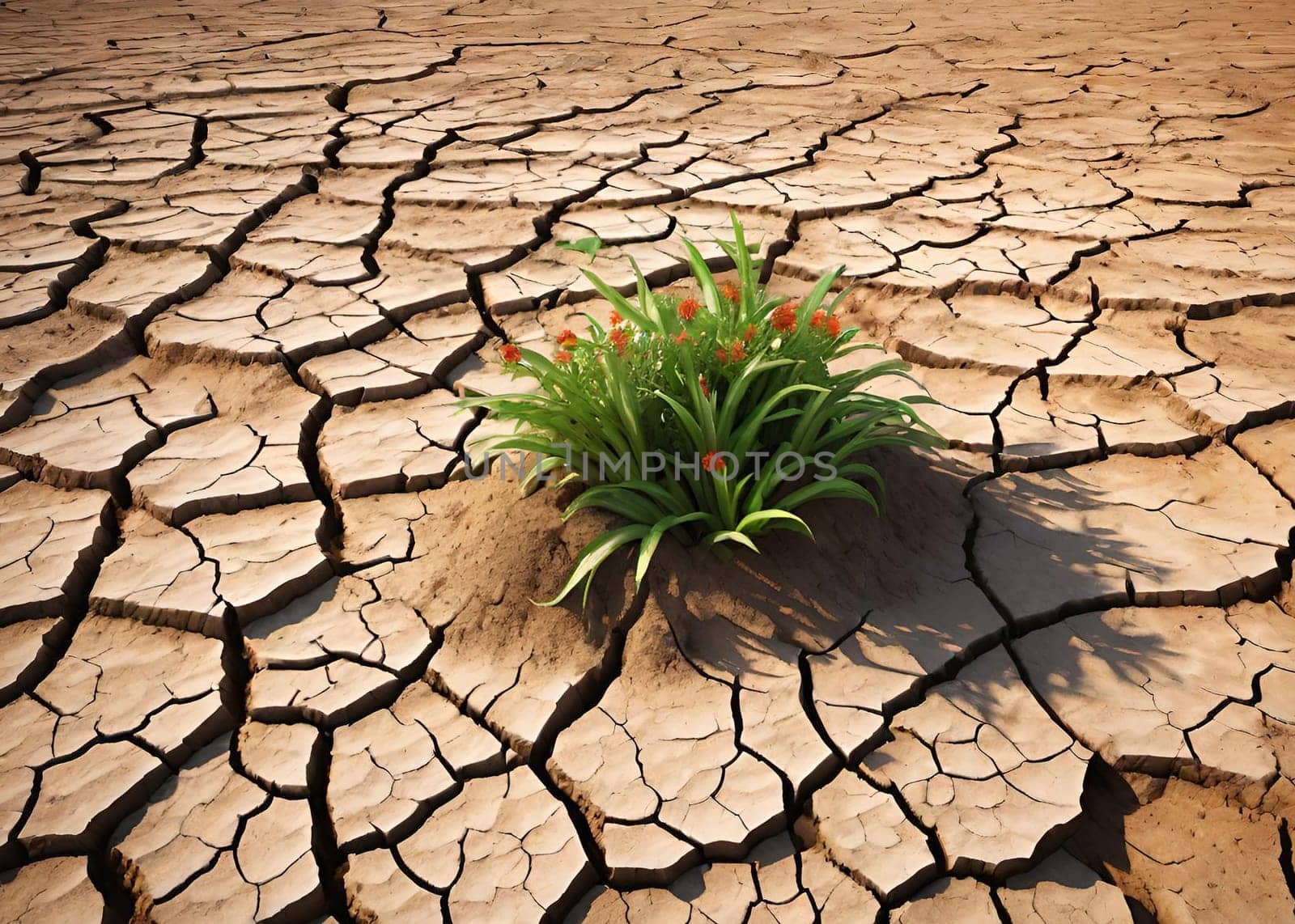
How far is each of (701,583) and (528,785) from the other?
1.78 ft

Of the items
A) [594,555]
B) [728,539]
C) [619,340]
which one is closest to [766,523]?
[728,539]

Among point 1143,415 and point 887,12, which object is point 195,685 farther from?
point 887,12

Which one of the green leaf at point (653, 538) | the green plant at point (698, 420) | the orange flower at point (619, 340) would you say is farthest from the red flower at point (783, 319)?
the green leaf at point (653, 538)

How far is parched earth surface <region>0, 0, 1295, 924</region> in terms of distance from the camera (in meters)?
1.69

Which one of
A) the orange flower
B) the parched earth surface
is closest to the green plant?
the orange flower

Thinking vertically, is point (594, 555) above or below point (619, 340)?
below

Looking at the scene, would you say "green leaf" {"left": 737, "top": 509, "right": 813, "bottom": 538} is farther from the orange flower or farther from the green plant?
the orange flower

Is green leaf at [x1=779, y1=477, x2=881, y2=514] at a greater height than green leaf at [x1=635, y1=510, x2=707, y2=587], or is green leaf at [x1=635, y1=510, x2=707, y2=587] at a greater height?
green leaf at [x1=779, y1=477, x2=881, y2=514]

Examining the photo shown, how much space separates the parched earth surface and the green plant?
114 mm

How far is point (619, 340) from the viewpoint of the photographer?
2.10 meters

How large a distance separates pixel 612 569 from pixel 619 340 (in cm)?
48

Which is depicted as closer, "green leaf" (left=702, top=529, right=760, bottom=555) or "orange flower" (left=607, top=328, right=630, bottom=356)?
"green leaf" (left=702, top=529, right=760, bottom=555)

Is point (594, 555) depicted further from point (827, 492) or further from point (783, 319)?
point (783, 319)

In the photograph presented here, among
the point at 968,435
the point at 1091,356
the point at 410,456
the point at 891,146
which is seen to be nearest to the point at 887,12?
the point at 891,146
